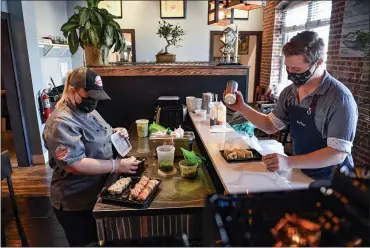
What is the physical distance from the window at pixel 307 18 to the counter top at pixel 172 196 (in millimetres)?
3504

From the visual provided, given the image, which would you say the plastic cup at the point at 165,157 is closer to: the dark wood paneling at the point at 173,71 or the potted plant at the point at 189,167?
the potted plant at the point at 189,167

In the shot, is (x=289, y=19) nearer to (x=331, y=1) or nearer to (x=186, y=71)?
(x=331, y=1)

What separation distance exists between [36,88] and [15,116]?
475mm

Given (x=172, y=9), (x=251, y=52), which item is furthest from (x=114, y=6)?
(x=251, y=52)

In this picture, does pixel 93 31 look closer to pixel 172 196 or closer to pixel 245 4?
pixel 245 4

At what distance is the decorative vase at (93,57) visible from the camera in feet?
8.96

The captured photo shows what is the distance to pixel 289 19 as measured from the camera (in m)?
5.84

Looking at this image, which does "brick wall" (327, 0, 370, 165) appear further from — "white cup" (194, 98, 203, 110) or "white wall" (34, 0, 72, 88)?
"white wall" (34, 0, 72, 88)

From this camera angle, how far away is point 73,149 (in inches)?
53.9

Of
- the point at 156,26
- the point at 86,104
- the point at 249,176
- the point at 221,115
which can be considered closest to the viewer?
the point at 249,176

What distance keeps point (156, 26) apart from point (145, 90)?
4026 mm

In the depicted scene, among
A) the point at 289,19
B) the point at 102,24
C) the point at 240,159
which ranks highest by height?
the point at 289,19

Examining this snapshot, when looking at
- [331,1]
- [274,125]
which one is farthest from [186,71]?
[331,1]

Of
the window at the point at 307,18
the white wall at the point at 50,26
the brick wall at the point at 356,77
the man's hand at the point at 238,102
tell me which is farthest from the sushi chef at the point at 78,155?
the window at the point at 307,18
